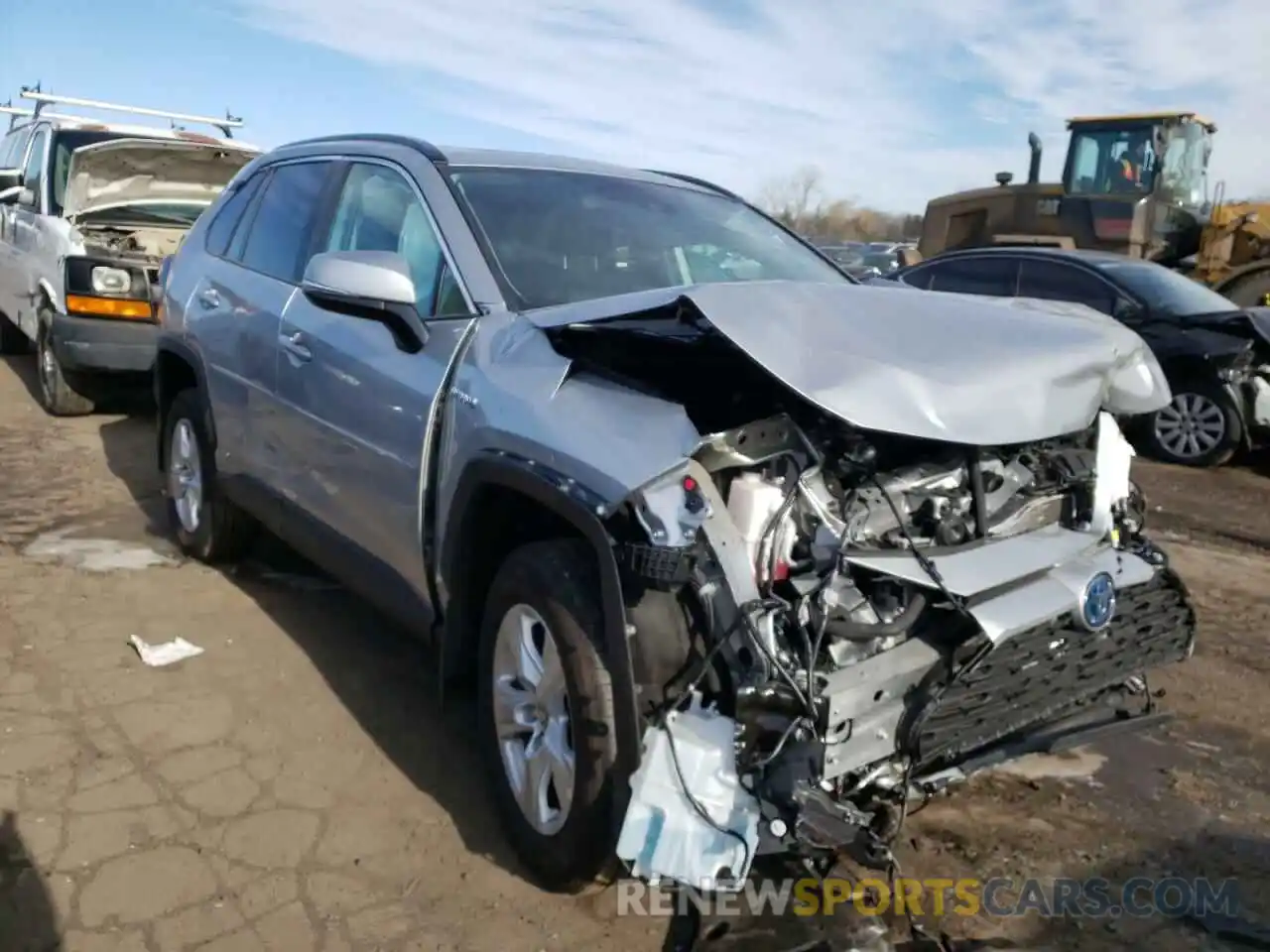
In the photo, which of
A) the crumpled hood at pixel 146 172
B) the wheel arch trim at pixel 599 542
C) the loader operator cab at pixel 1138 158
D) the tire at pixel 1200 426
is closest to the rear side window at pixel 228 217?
the wheel arch trim at pixel 599 542

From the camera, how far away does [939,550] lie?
2664 mm

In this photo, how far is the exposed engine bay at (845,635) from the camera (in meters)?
2.34

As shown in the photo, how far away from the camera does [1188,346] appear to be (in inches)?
328

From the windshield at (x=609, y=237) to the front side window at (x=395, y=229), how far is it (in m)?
0.18

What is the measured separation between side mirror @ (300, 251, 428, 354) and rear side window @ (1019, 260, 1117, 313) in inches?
279

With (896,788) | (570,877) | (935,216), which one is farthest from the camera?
(935,216)

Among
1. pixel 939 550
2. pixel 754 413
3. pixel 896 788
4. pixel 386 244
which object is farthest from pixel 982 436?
pixel 386 244

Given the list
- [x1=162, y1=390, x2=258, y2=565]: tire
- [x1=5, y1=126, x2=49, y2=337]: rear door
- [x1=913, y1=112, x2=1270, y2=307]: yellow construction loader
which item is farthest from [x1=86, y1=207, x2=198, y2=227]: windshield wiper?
[x1=913, y1=112, x2=1270, y2=307]: yellow construction loader

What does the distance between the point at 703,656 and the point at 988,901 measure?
3.74 feet

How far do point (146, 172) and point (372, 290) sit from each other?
6587 mm

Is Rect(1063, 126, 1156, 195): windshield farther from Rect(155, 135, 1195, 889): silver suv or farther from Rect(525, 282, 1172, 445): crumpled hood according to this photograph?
Rect(525, 282, 1172, 445): crumpled hood

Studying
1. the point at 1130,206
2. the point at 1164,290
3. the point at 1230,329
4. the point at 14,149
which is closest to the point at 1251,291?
the point at 1130,206

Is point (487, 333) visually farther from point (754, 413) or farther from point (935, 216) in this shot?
point (935, 216)

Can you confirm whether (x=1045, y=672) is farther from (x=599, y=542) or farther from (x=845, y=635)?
(x=599, y=542)
